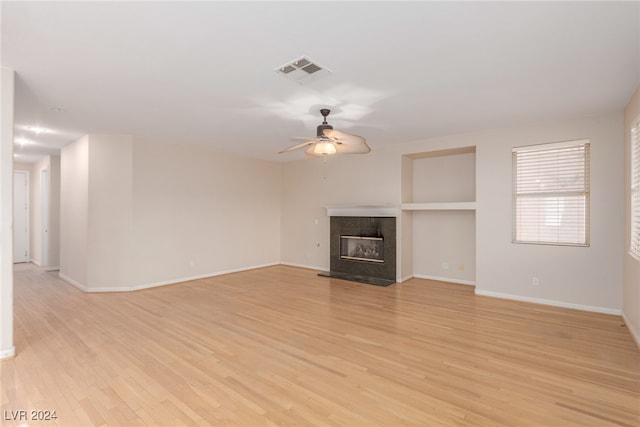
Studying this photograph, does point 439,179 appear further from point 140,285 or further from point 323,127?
point 140,285

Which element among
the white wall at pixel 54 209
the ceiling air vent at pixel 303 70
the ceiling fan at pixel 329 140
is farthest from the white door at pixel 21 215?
the ceiling air vent at pixel 303 70

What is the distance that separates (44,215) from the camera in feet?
25.2

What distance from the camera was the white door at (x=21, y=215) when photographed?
828 cm

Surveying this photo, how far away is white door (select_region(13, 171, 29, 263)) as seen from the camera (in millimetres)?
8281

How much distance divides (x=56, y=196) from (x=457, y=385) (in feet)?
29.9

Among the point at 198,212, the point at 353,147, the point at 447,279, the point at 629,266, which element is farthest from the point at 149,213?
the point at 629,266

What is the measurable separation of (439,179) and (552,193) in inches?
75.2

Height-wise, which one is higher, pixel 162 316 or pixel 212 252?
pixel 212 252

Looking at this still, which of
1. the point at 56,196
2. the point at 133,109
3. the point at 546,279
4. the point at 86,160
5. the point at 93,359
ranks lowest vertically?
the point at 93,359

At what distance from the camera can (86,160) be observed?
539cm

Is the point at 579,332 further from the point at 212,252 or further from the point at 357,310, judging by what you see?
the point at 212,252

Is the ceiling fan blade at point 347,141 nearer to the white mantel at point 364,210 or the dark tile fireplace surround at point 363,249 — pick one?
the white mantel at point 364,210

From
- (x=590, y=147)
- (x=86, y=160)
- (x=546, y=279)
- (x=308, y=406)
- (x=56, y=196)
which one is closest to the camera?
(x=308, y=406)

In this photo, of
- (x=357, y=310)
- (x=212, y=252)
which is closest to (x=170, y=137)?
(x=212, y=252)
